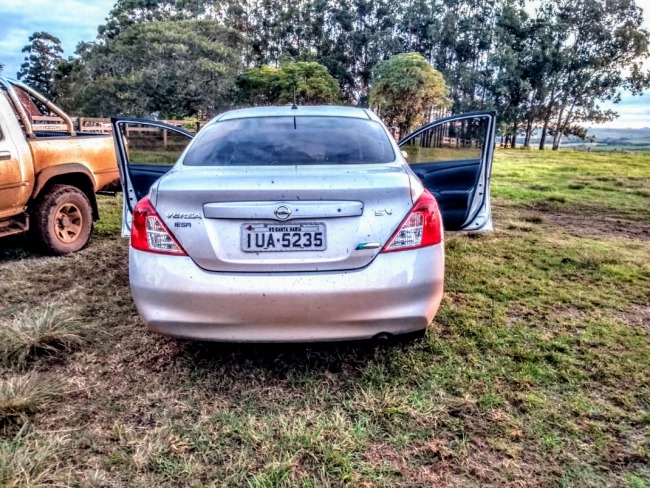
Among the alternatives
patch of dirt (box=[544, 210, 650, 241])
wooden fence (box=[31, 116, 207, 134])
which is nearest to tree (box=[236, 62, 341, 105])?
wooden fence (box=[31, 116, 207, 134])

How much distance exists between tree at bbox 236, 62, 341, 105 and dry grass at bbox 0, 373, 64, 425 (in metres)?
28.9

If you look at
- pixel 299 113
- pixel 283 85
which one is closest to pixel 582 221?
pixel 299 113

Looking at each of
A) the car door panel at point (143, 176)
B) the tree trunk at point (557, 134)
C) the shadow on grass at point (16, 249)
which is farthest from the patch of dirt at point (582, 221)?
the tree trunk at point (557, 134)

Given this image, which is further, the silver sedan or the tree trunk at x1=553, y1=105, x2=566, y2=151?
the tree trunk at x1=553, y1=105, x2=566, y2=151

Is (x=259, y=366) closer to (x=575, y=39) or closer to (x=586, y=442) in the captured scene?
(x=586, y=442)

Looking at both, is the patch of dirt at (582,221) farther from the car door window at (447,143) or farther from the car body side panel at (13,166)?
the car body side panel at (13,166)

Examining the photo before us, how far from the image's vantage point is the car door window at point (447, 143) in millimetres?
4047

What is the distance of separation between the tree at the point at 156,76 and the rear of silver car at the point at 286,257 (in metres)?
25.6

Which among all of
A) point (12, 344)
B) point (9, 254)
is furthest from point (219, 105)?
point (12, 344)

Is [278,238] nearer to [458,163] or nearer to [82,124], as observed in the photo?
[458,163]

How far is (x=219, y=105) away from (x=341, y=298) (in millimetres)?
28154

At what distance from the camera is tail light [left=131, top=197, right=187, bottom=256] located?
2168mm

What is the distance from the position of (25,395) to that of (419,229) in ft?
6.68

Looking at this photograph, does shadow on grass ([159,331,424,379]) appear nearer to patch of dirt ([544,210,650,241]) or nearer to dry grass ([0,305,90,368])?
dry grass ([0,305,90,368])
